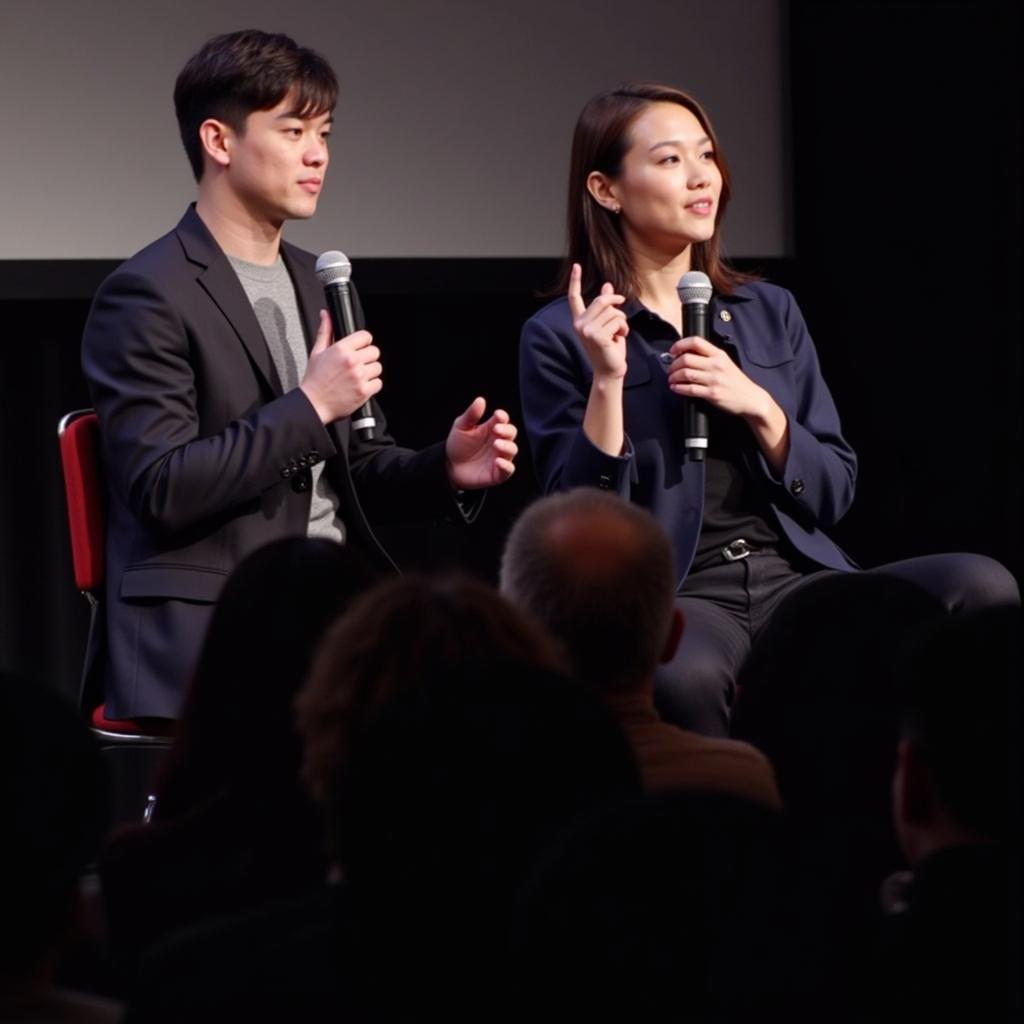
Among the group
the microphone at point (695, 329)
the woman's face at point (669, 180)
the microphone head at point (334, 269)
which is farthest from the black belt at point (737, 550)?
the microphone head at point (334, 269)

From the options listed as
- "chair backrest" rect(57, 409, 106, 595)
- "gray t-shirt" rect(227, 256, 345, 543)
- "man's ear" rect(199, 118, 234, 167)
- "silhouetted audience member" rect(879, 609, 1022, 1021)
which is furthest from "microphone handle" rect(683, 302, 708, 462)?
"silhouetted audience member" rect(879, 609, 1022, 1021)

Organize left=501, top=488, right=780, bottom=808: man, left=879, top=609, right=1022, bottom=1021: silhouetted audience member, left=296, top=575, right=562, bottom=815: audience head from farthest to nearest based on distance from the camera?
left=501, top=488, right=780, bottom=808: man
left=296, top=575, right=562, bottom=815: audience head
left=879, top=609, right=1022, bottom=1021: silhouetted audience member

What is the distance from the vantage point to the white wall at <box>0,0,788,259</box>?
11.8 feet

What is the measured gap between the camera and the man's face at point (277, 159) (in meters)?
2.66

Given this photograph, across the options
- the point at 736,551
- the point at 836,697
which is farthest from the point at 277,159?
the point at 836,697

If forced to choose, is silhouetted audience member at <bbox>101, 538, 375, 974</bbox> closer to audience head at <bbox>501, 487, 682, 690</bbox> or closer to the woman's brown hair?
audience head at <bbox>501, 487, 682, 690</bbox>

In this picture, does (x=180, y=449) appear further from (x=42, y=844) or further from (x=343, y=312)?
(x=42, y=844)

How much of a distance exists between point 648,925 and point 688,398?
176cm

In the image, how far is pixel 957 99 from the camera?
360 cm

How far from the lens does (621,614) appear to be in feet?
5.30

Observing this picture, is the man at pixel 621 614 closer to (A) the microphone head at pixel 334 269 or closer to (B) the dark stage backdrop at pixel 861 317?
(A) the microphone head at pixel 334 269

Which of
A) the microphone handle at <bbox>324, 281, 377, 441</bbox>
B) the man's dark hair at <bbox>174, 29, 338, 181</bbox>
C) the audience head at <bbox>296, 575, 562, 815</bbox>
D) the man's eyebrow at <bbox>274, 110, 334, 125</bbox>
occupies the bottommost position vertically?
the audience head at <bbox>296, 575, 562, 815</bbox>

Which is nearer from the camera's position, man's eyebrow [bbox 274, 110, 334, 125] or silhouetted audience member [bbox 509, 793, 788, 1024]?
silhouetted audience member [bbox 509, 793, 788, 1024]

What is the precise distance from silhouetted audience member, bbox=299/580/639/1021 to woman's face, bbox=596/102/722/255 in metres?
1.93
